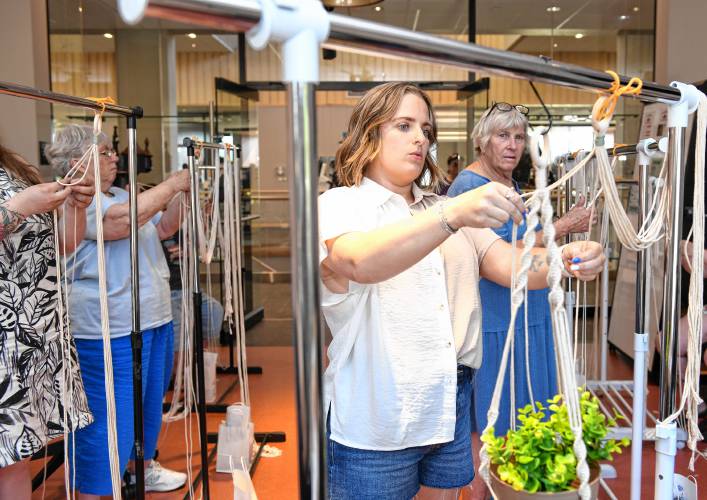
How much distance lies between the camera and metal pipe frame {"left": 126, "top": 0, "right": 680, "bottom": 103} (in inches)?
26.4

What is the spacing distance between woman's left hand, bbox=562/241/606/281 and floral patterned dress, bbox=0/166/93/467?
1.50 m

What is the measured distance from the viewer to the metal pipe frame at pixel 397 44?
670 millimetres

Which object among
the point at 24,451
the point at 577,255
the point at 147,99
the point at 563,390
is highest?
the point at 147,99

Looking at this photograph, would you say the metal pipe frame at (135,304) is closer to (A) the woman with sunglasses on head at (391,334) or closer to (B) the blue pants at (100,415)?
(B) the blue pants at (100,415)

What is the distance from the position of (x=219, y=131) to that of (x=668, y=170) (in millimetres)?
4872

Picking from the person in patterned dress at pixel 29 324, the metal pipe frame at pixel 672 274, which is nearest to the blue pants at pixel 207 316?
the person in patterned dress at pixel 29 324

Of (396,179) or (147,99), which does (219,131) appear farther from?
(396,179)

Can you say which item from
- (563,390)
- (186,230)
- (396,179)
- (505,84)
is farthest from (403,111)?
(505,84)

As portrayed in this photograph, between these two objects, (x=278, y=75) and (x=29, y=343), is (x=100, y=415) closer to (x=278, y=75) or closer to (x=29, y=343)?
(x=29, y=343)

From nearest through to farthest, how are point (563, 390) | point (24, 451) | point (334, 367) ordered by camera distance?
point (563, 390) → point (334, 367) → point (24, 451)

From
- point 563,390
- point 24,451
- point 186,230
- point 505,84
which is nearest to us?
point 563,390

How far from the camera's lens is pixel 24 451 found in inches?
76.0

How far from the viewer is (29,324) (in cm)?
198

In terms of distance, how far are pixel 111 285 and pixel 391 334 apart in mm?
1515
